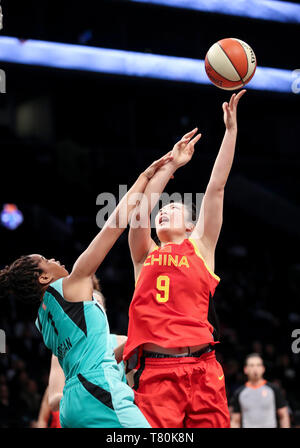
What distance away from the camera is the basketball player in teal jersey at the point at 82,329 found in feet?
8.79

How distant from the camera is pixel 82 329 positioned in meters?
2.81

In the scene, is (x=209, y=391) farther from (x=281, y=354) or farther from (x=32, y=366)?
(x=281, y=354)

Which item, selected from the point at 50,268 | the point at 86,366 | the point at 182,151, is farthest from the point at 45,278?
the point at 182,151

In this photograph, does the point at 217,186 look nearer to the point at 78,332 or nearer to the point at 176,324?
the point at 176,324

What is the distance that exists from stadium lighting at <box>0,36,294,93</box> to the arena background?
0.43 ft

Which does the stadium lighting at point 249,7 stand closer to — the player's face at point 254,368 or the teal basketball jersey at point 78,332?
the player's face at point 254,368

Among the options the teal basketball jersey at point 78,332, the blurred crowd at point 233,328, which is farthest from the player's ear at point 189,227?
the blurred crowd at point 233,328

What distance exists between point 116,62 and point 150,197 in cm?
530

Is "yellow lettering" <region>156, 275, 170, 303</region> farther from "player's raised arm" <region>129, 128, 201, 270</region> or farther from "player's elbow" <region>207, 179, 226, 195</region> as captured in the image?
"player's elbow" <region>207, 179, 226, 195</region>

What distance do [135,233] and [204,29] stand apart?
6.63m

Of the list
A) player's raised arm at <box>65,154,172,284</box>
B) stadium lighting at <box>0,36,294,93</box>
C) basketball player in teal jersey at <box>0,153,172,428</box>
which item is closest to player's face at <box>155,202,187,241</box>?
basketball player in teal jersey at <box>0,153,172,428</box>

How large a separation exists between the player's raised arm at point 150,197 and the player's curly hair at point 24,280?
25.7 inches

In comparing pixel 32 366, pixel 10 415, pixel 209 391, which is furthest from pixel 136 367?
pixel 32 366

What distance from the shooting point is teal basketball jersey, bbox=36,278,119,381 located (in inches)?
110
